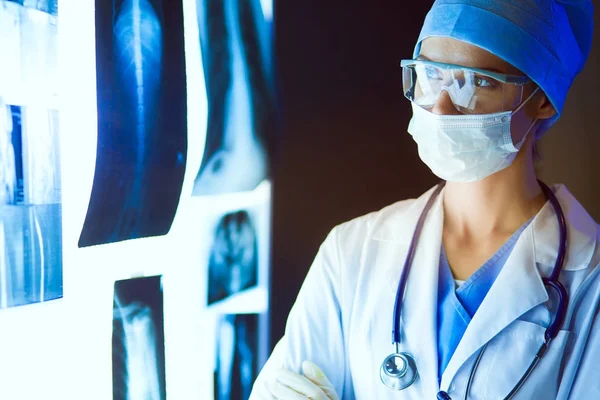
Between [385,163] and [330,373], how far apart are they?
2.49 feet

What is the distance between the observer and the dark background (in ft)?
4.55

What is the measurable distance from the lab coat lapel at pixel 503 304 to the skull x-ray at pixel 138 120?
24.0 inches

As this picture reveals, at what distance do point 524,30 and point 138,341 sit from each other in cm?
93

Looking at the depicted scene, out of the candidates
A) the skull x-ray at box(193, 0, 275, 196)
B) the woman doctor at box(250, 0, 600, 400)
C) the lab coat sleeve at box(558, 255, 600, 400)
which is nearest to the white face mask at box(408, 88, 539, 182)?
the woman doctor at box(250, 0, 600, 400)

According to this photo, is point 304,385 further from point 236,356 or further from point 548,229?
point 548,229

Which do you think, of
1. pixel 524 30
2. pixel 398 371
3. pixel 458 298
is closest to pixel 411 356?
pixel 398 371

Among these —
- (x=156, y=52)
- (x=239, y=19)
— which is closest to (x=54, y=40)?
(x=156, y=52)

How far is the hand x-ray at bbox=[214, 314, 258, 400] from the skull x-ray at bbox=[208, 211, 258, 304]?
7 centimetres

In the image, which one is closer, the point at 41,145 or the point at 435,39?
the point at 41,145

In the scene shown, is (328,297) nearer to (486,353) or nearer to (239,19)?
(486,353)

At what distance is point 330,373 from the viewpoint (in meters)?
1.05

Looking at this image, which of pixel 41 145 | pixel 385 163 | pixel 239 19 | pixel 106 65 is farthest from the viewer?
pixel 385 163

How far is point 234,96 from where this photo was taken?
4.14 ft

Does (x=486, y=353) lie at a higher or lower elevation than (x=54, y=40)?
lower
